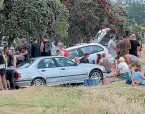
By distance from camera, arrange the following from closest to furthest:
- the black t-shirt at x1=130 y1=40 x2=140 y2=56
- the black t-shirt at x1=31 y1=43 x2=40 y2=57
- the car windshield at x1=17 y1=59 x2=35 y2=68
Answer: the car windshield at x1=17 y1=59 x2=35 y2=68 → the black t-shirt at x1=31 y1=43 x2=40 y2=57 → the black t-shirt at x1=130 y1=40 x2=140 y2=56

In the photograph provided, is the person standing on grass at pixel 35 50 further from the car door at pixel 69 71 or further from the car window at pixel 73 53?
the car window at pixel 73 53

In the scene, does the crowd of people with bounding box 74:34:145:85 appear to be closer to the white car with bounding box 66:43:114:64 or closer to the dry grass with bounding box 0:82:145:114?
the white car with bounding box 66:43:114:64

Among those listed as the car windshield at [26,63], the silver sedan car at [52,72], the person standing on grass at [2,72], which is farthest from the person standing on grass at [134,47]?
the person standing on grass at [2,72]

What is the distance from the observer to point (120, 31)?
1592 inches

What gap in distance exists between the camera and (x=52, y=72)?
693 inches

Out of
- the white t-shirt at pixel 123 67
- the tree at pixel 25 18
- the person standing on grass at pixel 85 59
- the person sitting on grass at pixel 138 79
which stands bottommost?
the person sitting on grass at pixel 138 79

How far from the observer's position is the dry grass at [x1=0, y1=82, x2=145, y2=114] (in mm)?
10172

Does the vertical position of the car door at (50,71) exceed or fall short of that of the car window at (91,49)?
it falls short

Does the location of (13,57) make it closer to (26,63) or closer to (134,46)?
(26,63)

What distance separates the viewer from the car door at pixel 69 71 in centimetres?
1795

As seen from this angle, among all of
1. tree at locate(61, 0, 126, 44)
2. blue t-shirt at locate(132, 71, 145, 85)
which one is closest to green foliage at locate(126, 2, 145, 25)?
tree at locate(61, 0, 126, 44)

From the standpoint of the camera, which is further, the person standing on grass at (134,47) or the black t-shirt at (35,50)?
the person standing on grass at (134,47)

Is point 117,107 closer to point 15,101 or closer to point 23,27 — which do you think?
point 15,101

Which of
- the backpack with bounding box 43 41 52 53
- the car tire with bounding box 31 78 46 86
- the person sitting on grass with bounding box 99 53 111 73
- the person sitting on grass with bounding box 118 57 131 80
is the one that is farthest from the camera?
the person sitting on grass with bounding box 99 53 111 73
